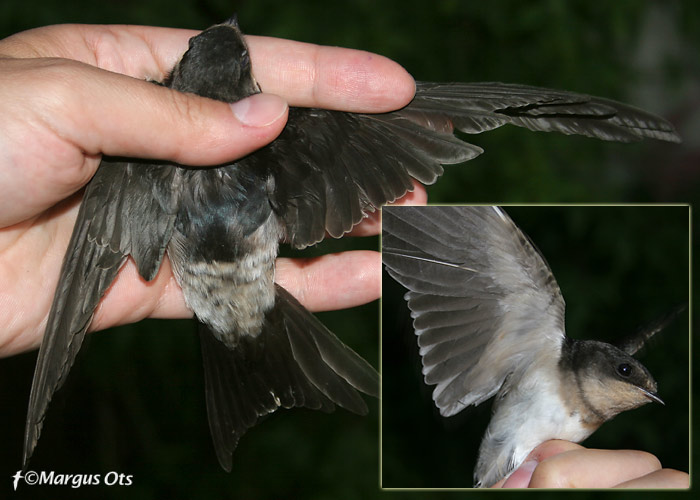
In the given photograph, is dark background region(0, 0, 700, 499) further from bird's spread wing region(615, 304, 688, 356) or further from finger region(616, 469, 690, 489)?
finger region(616, 469, 690, 489)

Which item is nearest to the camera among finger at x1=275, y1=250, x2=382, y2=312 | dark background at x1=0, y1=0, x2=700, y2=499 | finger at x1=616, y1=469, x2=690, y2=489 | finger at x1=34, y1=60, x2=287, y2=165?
finger at x1=34, y1=60, x2=287, y2=165

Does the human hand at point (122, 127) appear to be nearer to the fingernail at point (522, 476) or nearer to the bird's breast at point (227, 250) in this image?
the bird's breast at point (227, 250)

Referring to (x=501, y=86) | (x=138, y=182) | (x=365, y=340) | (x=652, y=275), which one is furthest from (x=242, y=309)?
(x=652, y=275)

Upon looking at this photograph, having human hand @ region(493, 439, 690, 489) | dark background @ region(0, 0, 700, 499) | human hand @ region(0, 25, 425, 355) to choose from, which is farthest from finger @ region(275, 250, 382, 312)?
human hand @ region(493, 439, 690, 489)

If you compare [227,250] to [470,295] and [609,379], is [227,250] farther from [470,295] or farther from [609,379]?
[609,379]

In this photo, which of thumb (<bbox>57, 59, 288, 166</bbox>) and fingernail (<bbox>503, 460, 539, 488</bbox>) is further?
fingernail (<bbox>503, 460, 539, 488</bbox>)

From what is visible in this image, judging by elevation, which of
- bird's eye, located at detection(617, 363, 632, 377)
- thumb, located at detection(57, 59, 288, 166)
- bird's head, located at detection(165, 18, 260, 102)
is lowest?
bird's eye, located at detection(617, 363, 632, 377)

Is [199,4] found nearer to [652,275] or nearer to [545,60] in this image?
[545,60]
